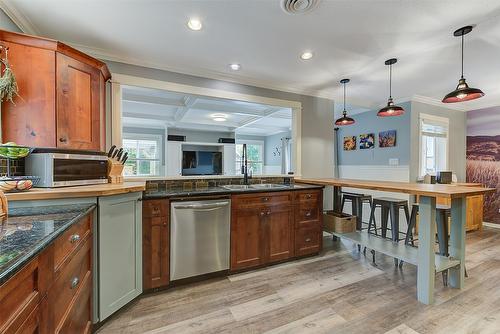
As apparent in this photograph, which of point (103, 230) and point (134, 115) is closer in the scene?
point (103, 230)

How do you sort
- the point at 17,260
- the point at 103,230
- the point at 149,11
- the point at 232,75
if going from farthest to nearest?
the point at 232,75 < the point at 149,11 < the point at 103,230 < the point at 17,260

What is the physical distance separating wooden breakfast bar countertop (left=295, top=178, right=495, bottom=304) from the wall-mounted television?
4143 millimetres

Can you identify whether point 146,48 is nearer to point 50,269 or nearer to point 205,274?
point 50,269

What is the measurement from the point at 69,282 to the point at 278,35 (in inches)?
97.3

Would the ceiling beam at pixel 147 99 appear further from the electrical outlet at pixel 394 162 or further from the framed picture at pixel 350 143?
the electrical outlet at pixel 394 162

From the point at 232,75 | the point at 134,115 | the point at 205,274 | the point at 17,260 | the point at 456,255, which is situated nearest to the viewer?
the point at 17,260

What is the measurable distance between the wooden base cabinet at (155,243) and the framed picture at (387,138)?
4397 millimetres

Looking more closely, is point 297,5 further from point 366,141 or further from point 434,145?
point 434,145

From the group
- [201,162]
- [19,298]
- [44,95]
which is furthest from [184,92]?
[201,162]

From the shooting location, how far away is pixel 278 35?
2.22 m

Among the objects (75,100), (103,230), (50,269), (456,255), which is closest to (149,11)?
(75,100)

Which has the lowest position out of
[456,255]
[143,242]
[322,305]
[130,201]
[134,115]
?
[322,305]

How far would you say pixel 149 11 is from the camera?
1.88m

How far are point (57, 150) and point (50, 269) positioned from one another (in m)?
1.38
